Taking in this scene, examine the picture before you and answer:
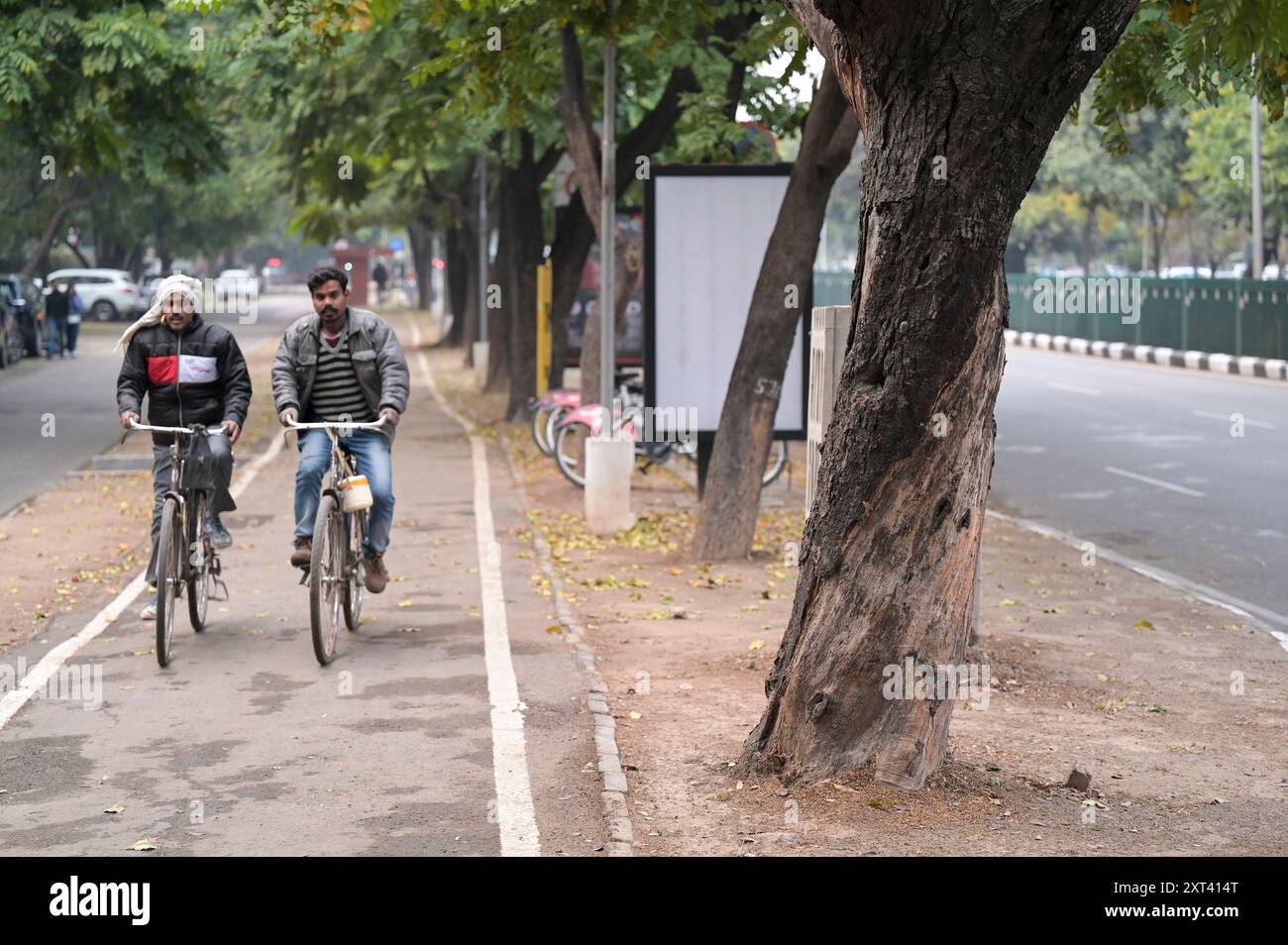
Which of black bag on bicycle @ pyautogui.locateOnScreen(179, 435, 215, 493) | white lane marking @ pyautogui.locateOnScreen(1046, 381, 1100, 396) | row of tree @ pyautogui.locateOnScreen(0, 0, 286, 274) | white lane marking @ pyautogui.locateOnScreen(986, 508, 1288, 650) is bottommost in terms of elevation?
white lane marking @ pyautogui.locateOnScreen(986, 508, 1288, 650)

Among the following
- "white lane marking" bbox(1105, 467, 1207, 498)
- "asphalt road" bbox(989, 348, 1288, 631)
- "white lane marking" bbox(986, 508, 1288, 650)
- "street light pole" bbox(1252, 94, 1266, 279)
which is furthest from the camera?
"street light pole" bbox(1252, 94, 1266, 279)

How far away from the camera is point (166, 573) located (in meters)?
9.23

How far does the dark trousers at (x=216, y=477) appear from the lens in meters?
9.68

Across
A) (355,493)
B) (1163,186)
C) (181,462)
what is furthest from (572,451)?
(1163,186)

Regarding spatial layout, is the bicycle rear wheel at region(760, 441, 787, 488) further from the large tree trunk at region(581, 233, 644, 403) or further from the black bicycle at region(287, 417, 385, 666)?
the black bicycle at region(287, 417, 385, 666)

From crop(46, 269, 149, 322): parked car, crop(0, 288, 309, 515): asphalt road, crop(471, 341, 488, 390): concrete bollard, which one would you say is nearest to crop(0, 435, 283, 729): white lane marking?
crop(0, 288, 309, 515): asphalt road

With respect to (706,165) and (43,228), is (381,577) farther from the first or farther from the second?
(43,228)

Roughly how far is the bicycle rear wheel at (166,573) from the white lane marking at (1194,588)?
588 cm

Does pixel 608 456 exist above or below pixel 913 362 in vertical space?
below

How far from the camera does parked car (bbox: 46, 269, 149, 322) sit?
6034 centimetres

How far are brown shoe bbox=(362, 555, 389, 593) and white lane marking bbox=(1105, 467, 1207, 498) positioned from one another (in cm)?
901

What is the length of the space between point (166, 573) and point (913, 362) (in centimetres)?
437

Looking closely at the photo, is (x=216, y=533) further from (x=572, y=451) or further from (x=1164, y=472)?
(x=1164, y=472)
